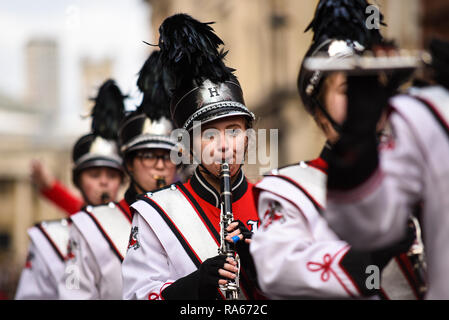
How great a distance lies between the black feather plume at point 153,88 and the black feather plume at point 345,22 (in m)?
1.09

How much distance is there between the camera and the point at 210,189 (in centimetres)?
407

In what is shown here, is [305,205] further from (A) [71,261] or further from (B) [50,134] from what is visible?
(B) [50,134]

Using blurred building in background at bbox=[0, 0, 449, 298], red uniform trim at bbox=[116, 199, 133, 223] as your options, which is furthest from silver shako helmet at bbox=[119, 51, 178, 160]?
blurred building in background at bbox=[0, 0, 449, 298]

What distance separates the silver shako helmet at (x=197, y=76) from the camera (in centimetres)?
394

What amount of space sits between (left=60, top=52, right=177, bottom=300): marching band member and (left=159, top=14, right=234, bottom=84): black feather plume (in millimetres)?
923

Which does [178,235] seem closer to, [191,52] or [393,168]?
[191,52]

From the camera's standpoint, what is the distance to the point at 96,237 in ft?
17.7

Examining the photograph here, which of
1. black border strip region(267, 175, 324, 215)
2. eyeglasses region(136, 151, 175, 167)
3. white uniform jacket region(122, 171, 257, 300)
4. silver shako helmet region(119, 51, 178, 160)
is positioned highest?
silver shako helmet region(119, 51, 178, 160)

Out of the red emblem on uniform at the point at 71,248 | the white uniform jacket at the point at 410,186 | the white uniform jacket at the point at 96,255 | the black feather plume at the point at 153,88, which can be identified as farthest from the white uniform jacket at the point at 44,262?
the white uniform jacket at the point at 410,186

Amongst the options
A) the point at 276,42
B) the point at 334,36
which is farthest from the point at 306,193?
the point at 276,42

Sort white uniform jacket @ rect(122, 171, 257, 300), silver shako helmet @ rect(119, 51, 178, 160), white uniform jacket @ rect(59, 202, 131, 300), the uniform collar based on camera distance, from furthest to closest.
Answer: silver shako helmet @ rect(119, 51, 178, 160), white uniform jacket @ rect(59, 202, 131, 300), the uniform collar, white uniform jacket @ rect(122, 171, 257, 300)

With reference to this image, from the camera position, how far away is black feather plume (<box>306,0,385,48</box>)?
3.44m

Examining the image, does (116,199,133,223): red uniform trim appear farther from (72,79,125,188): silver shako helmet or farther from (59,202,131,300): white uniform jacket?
(72,79,125,188): silver shako helmet
